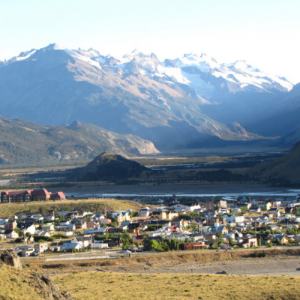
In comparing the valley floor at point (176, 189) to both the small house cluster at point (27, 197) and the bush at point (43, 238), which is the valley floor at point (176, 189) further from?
the bush at point (43, 238)

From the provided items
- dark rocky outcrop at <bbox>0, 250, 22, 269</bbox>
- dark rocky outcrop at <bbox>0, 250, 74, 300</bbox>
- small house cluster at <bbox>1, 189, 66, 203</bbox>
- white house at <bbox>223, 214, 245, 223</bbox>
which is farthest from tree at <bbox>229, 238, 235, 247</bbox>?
small house cluster at <bbox>1, 189, 66, 203</bbox>

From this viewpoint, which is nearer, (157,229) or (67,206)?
(157,229)

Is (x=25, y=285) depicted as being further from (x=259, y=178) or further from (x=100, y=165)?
(x=100, y=165)

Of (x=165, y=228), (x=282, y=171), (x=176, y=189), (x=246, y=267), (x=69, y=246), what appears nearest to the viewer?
(x=246, y=267)

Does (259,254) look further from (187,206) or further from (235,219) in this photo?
(187,206)

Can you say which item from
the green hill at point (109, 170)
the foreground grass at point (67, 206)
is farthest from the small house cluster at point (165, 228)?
the green hill at point (109, 170)

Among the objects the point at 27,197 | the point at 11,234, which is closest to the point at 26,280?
the point at 11,234
